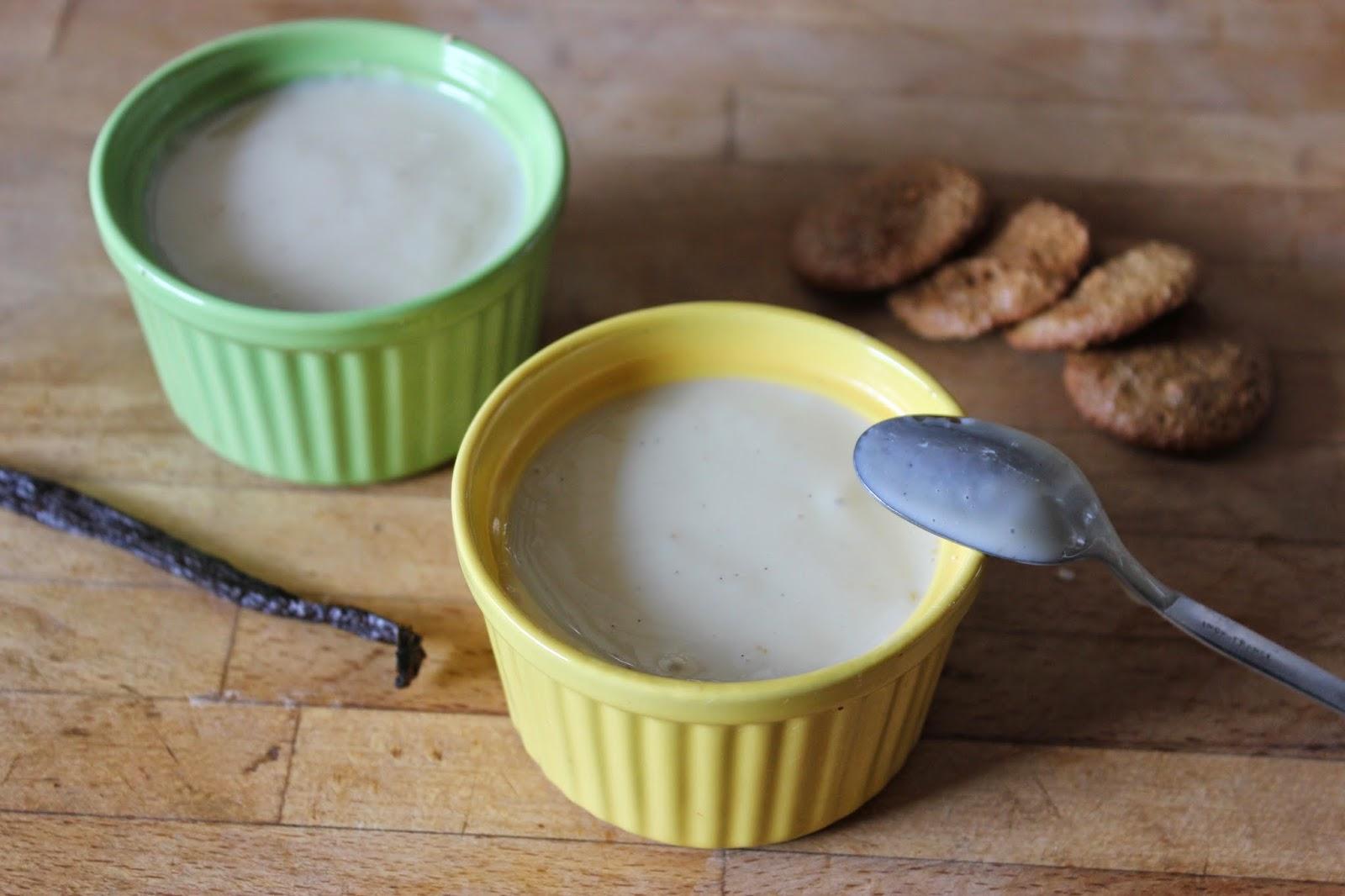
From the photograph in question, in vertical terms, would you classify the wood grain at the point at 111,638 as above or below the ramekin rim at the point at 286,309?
below

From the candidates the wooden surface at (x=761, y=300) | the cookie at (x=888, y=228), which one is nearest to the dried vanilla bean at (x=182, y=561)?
the wooden surface at (x=761, y=300)

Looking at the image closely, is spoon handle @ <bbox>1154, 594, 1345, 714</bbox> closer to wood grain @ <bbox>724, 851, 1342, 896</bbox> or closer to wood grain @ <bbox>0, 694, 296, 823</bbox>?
wood grain @ <bbox>724, 851, 1342, 896</bbox>

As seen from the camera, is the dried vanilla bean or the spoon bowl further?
the dried vanilla bean

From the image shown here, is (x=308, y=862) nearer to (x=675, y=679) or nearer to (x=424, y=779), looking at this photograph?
(x=424, y=779)

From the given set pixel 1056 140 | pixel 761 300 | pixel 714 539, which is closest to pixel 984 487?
pixel 714 539

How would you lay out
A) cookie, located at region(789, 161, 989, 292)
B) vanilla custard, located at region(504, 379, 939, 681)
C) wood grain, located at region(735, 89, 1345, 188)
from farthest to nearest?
wood grain, located at region(735, 89, 1345, 188) → cookie, located at region(789, 161, 989, 292) → vanilla custard, located at region(504, 379, 939, 681)

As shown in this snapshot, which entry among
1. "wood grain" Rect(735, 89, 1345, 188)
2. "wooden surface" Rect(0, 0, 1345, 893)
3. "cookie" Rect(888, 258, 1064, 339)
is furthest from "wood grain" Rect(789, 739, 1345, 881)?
"wood grain" Rect(735, 89, 1345, 188)

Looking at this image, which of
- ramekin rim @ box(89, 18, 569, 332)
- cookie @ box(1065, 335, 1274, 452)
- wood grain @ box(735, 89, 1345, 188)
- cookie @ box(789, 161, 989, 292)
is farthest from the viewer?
wood grain @ box(735, 89, 1345, 188)

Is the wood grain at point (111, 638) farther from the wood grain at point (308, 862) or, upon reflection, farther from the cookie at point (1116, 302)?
the cookie at point (1116, 302)
